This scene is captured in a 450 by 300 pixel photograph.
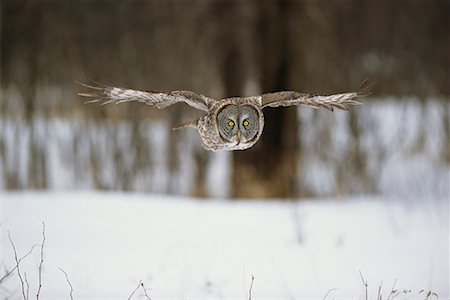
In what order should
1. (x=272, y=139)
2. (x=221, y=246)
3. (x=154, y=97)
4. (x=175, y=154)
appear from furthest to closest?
(x=175, y=154) < (x=272, y=139) < (x=221, y=246) < (x=154, y=97)

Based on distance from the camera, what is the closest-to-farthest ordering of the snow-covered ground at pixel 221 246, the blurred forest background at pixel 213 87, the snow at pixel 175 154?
the snow-covered ground at pixel 221 246 → the blurred forest background at pixel 213 87 → the snow at pixel 175 154

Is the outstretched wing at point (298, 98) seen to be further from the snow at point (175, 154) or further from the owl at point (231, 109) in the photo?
the snow at point (175, 154)

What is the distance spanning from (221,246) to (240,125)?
2.78 metres

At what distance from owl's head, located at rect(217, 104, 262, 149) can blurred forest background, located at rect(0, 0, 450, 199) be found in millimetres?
5959

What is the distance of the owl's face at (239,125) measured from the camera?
3.46m

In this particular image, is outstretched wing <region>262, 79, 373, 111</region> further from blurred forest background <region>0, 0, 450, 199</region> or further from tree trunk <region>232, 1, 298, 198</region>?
blurred forest background <region>0, 0, 450, 199</region>

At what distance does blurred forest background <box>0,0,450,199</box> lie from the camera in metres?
9.66

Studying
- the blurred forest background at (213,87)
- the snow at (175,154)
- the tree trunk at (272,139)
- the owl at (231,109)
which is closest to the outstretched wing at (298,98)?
the owl at (231,109)

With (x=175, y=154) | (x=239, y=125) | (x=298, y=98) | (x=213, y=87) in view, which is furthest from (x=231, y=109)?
(x=213, y=87)

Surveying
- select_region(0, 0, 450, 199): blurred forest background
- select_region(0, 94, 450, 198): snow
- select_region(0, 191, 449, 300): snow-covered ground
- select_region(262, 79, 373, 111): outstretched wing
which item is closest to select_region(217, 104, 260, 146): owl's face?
select_region(262, 79, 373, 111): outstretched wing

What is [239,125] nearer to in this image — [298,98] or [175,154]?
[298,98]

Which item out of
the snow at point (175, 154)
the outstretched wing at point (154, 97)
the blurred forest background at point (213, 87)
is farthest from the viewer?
the snow at point (175, 154)

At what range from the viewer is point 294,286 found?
4.96 m

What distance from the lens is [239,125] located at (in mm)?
3475
